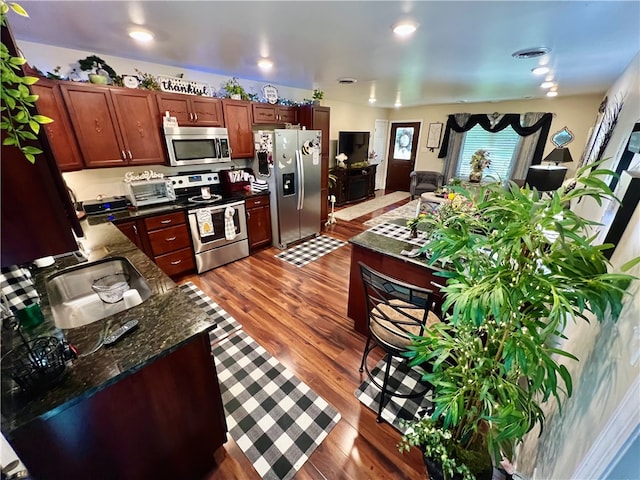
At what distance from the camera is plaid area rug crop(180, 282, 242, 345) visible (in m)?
2.33

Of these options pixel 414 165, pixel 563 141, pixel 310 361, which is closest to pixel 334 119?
pixel 414 165

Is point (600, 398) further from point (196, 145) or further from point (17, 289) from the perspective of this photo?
point (196, 145)

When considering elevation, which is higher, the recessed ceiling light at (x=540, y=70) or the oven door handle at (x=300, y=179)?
the recessed ceiling light at (x=540, y=70)

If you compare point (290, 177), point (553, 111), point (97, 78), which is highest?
point (553, 111)

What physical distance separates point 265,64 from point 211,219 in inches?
73.1

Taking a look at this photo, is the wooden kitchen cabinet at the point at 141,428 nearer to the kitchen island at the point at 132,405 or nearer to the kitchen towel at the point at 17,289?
the kitchen island at the point at 132,405

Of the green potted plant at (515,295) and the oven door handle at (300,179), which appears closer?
the green potted plant at (515,295)

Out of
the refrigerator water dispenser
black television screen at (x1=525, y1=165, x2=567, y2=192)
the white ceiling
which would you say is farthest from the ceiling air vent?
the refrigerator water dispenser

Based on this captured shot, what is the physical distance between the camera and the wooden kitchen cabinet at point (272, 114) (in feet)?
11.7

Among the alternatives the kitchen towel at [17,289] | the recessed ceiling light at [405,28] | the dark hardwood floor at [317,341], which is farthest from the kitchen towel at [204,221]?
the recessed ceiling light at [405,28]

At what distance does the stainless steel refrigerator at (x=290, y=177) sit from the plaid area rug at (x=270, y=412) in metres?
2.15

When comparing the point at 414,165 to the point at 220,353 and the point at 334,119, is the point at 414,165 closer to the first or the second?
the point at 334,119

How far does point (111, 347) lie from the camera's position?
105cm

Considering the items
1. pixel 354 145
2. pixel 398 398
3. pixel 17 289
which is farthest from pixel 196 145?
pixel 354 145
